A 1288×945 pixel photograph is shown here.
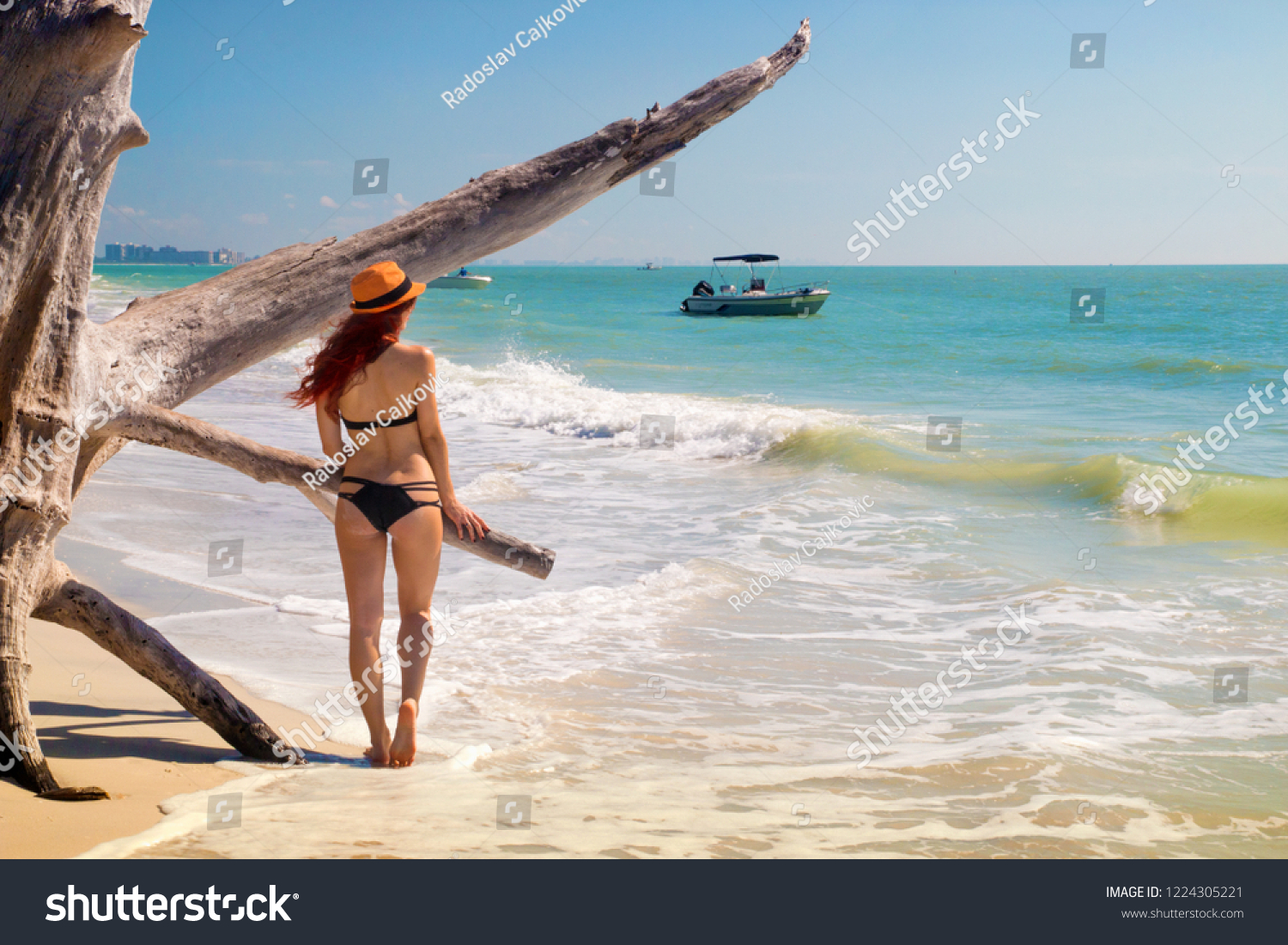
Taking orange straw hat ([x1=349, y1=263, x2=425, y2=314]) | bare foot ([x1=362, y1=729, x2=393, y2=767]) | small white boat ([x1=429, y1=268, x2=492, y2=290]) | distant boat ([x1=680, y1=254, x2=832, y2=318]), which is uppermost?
small white boat ([x1=429, y1=268, x2=492, y2=290])

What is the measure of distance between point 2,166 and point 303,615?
3957mm

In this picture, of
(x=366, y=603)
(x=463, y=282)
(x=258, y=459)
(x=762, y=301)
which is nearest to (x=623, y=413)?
(x=258, y=459)

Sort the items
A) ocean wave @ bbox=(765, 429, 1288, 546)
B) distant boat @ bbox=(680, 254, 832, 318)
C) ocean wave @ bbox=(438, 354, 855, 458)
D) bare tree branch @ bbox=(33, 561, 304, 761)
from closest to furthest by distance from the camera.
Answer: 1. bare tree branch @ bbox=(33, 561, 304, 761)
2. ocean wave @ bbox=(765, 429, 1288, 546)
3. ocean wave @ bbox=(438, 354, 855, 458)
4. distant boat @ bbox=(680, 254, 832, 318)

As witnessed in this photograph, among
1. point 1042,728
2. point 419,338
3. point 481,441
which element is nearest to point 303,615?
point 1042,728

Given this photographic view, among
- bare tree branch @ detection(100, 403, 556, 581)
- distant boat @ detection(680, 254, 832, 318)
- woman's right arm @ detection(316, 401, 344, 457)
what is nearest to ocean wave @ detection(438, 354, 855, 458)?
bare tree branch @ detection(100, 403, 556, 581)

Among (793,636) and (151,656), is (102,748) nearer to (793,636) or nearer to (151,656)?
(151,656)

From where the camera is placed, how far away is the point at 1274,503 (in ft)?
34.4

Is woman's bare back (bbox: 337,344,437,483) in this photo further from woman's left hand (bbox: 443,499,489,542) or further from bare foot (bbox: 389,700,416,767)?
bare foot (bbox: 389,700,416,767)

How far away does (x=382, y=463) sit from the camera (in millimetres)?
3773

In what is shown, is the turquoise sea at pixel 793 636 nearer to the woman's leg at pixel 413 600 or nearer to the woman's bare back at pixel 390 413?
the woman's leg at pixel 413 600

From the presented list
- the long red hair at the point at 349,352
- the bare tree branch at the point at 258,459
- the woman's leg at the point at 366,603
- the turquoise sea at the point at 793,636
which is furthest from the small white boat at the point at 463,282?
the woman's leg at the point at 366,603

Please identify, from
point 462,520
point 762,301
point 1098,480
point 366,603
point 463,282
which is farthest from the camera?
point 463,282

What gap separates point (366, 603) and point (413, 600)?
185 millimetres

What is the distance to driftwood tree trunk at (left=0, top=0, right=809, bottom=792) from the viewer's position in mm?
2898
